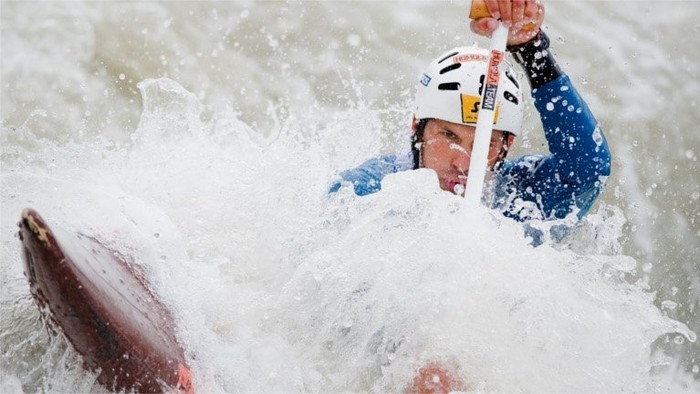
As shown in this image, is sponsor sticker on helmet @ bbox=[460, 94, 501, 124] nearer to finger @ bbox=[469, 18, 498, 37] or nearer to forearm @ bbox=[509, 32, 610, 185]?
forearm @ bbox=[509, 32, 610, 185]

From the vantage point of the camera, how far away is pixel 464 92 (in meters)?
3.43

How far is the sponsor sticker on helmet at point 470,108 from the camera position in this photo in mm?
3400

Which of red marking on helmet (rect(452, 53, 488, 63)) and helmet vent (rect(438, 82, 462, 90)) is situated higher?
red marking on helmet (rect(452, 53, 488, 63))

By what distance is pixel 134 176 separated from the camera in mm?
3955

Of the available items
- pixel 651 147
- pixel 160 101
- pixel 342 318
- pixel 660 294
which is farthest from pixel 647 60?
pixel 342 318

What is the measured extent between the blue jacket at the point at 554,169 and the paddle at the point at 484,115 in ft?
1.56

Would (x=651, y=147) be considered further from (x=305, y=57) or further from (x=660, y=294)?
(x=305, y=57)

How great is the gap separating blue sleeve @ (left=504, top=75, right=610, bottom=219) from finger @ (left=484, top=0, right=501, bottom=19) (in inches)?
21.9

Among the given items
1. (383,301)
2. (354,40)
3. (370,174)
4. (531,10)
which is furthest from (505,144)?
(354,40)

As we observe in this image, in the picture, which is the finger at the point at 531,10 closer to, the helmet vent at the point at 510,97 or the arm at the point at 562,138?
the arm at the point at 562,138

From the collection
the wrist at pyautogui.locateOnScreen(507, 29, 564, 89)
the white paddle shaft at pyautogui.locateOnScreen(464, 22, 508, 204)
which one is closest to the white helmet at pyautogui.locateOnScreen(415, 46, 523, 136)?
the wrist at pyautogui.locateOnScreen(507, 29, 564, 89)

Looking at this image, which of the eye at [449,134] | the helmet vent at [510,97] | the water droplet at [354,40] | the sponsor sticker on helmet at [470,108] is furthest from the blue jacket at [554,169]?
the water droplet at [354,40]

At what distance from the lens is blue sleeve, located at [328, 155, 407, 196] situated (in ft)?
11.8

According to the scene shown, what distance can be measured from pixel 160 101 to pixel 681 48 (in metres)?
4.65
